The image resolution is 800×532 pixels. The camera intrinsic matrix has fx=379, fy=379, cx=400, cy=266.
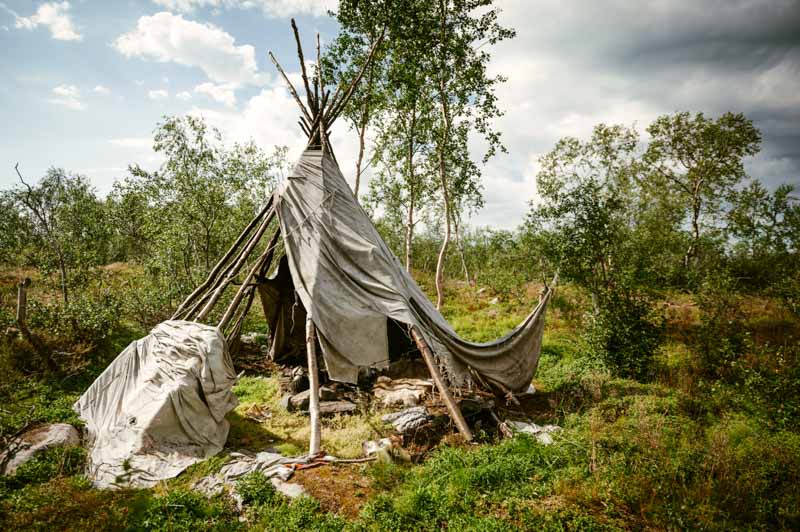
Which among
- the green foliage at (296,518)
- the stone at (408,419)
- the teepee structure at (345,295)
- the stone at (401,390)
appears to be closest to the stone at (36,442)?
the teepee structure at (345,295)

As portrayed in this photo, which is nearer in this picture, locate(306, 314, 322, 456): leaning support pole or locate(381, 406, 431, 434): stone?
locate(306, 314, 322, 456): leaning support pole

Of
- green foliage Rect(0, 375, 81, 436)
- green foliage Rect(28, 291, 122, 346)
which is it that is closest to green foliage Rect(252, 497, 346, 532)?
green foliage Rect(0, 375, 81, 436)

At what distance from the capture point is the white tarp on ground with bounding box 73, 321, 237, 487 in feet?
15.6

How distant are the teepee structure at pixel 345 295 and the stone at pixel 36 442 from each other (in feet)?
7.09

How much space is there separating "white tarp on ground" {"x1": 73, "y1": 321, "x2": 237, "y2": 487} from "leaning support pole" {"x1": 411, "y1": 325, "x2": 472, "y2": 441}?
2.92m

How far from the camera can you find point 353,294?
20.4 feet

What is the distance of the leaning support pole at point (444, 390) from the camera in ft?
17.4

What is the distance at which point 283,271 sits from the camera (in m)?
8.48

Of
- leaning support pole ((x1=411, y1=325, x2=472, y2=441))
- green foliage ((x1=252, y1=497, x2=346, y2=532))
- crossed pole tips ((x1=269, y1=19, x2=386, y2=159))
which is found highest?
crossed pole tips ((x1=269, y1=19, x2=386, y2=159))

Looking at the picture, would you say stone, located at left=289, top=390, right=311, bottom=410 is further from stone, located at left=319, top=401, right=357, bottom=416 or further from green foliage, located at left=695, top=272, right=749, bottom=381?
green foliage, located at left=695, top=272, right=749, bottom=381

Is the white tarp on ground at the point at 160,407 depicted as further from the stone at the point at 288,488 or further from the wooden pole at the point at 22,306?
the wooden pole at the point at 22,306

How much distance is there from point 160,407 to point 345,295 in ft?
9.58

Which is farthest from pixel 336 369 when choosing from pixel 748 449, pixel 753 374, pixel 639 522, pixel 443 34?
pixel 443 34

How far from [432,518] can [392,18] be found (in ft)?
40.1
